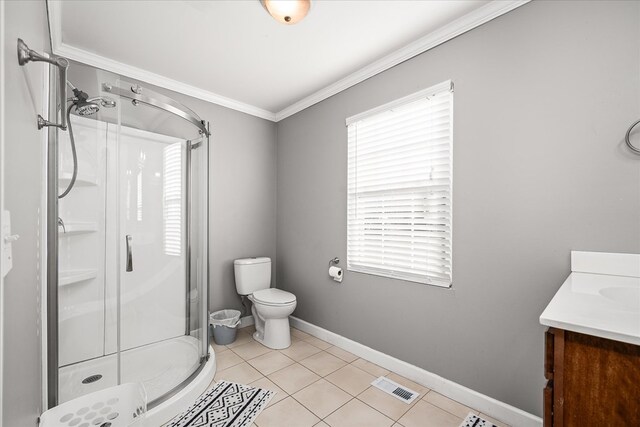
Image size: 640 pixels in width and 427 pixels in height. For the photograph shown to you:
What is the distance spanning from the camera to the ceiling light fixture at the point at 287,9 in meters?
1.64

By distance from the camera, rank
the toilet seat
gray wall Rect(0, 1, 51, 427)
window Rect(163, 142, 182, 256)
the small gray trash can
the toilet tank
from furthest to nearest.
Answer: the toilet tank < the small gray trash can < the toilet seat < window Rect(163, 142, 182, 256) < gray wall Rect(0, 1, 51, 427)

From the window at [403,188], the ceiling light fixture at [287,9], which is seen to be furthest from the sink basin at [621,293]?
the ceiling light fixture at [287,9]

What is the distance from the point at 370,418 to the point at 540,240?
1399mm

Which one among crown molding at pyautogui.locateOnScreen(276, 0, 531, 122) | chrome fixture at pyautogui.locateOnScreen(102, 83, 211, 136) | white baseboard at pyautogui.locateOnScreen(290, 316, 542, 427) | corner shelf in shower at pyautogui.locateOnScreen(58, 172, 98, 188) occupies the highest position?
crown molding at pyautogui.locateOnScreen(276, 0, 531, 122)

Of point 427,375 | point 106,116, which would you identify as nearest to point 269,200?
point 106,116

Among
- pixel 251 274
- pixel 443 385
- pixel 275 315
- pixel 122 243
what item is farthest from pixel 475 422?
pixel 122 243

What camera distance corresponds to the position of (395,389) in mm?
1957

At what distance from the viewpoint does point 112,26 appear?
1891mm

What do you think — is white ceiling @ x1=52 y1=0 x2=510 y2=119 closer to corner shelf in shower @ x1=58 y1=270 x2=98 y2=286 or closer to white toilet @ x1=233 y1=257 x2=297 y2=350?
corner shelf in shower @ x1=58 y1=270 x2=98 y2=286

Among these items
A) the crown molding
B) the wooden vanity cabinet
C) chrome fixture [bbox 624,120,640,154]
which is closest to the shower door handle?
the crown molding

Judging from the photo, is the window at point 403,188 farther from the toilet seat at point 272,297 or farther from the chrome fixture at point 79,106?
the chrome fixture at point 79,106

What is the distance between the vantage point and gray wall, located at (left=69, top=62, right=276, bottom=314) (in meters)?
2.90

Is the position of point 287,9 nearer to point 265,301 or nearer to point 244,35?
point 244,35

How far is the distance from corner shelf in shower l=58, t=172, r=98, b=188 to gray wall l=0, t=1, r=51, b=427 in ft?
0.81
